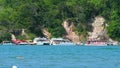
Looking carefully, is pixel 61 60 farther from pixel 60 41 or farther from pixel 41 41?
pixel 41 41

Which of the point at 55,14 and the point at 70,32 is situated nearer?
the point at 70,32

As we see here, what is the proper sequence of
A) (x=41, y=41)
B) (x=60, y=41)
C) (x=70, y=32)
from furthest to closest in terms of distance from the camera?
(x=41, y=41) → (x=70, y=32) → (x=60, y=41)

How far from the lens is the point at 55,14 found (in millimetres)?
167500

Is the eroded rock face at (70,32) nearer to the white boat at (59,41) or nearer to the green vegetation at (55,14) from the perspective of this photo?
the green vegetation at (55,14)

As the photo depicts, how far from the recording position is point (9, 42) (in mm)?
169750

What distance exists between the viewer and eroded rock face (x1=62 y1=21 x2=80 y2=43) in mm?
163375

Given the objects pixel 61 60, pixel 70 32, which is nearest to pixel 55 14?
pixel 70 32

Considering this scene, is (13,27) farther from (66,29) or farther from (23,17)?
(66,29)

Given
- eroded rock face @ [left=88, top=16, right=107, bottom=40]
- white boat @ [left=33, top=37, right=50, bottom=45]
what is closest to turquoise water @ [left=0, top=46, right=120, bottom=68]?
eroded rock face @ [left=88, top=16, right=107, bottom=40]

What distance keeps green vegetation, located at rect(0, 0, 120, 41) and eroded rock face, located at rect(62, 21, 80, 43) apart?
3.10 feet

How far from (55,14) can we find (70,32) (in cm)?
652

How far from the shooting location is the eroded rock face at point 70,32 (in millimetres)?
163375

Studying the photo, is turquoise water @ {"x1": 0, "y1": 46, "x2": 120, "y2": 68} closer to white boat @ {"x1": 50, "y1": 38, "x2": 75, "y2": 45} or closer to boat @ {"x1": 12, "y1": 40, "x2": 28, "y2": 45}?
white boat @ {"x1": 50, "y1": 38, "x2": 75, "y2": 45}

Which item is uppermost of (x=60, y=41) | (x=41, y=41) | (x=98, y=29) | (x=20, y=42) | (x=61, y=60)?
(x=61, y=60)
